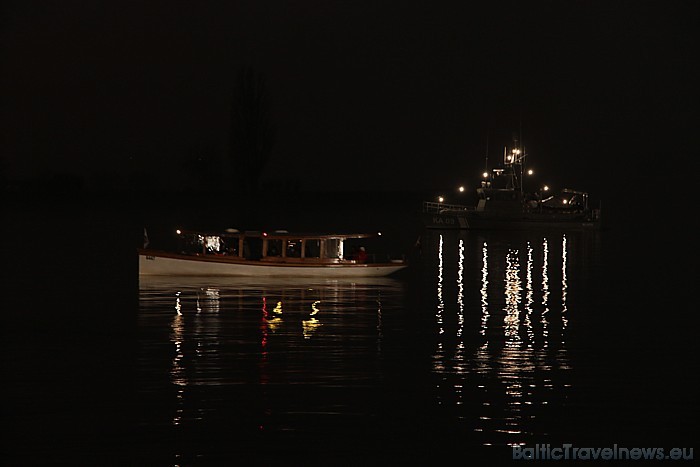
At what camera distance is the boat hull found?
49.0 meters

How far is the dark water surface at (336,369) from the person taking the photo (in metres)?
20.6

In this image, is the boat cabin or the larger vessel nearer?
the boat cabin

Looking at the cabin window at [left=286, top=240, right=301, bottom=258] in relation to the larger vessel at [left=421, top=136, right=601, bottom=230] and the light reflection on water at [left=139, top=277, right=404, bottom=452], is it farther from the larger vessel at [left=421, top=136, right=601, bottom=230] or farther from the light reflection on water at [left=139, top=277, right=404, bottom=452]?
the larger vessel at [left=421, top=136, right=601, bottom=230]

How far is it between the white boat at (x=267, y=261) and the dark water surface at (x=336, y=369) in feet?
2.54

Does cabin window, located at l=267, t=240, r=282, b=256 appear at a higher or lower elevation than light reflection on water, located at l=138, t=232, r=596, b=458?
higher

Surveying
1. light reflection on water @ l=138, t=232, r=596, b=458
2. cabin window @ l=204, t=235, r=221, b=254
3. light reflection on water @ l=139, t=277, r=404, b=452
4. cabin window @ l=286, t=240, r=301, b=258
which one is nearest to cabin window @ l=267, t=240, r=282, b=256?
cabin window @ l=286, t=240, r=301, b=258

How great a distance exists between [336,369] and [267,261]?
23.1 metres

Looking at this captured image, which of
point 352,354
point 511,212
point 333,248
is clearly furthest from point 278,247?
point 511,212

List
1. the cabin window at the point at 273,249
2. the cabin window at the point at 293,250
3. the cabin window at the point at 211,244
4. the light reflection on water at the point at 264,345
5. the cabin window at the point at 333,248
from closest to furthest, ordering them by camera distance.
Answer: the light reflection on water at the point at 264,345 < the cabin window at the point at 333,248 < the cabin window at the point at 293,250 < the cabin window at the point at 273,249 < the cabin window at the point at 211,244

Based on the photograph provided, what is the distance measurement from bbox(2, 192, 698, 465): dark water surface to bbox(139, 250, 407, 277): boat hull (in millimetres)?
648

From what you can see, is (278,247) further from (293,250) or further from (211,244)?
(211,244)

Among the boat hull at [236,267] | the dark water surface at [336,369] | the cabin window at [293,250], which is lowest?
the dark water surface at [336,369]

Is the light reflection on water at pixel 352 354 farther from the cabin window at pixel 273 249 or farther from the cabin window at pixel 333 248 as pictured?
the cabin window at pixel 273 249

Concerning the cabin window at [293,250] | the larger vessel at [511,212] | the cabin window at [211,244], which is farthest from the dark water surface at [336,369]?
the larger vessel at [511,212]
